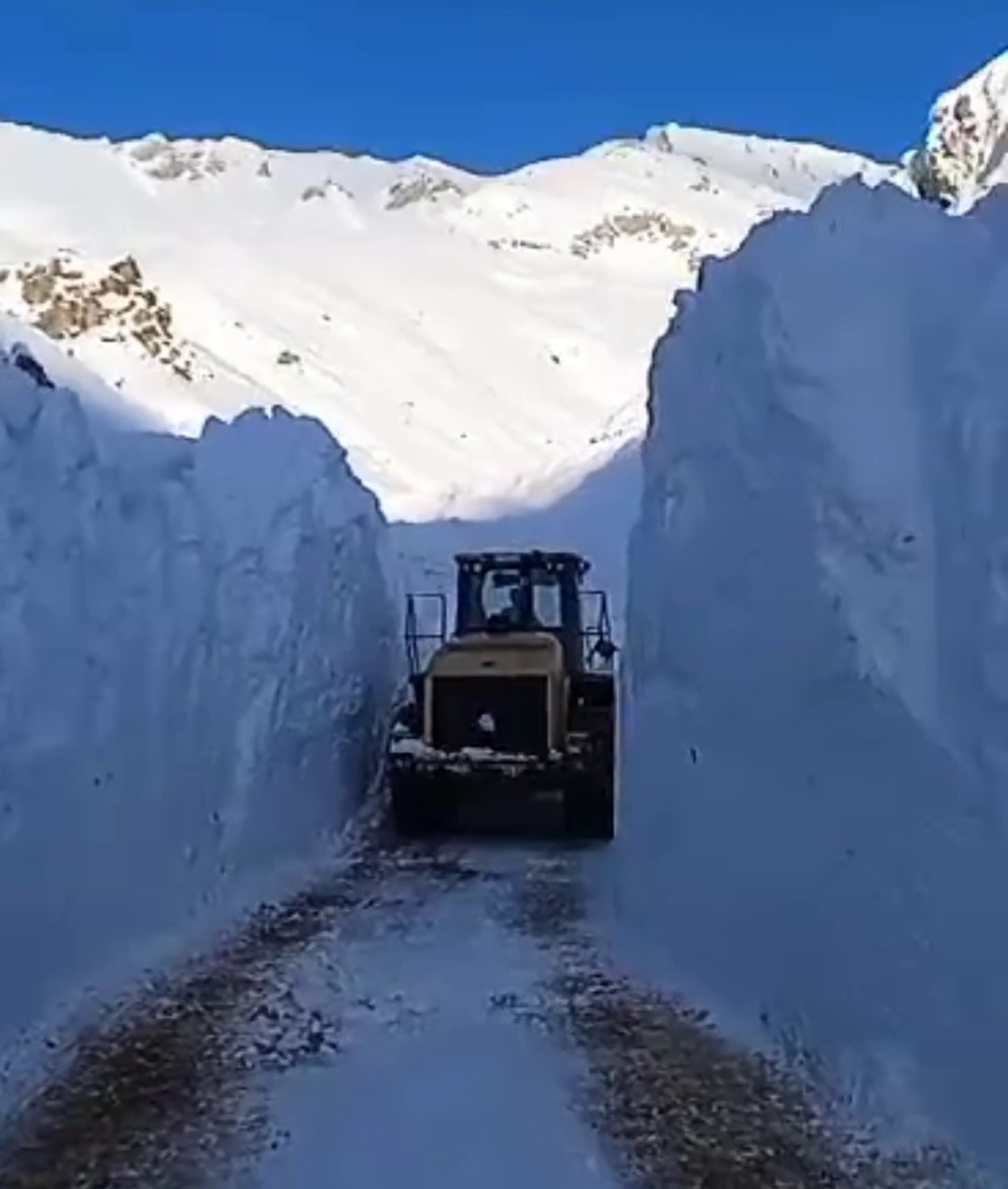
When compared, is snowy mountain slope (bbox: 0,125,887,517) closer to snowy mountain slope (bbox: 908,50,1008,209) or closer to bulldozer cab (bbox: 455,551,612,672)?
snowy mountain slope (bbox: 908,50,1008,209)

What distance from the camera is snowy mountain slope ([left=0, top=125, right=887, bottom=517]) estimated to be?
119 feet

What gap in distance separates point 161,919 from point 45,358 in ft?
68.5

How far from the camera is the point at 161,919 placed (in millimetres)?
10188

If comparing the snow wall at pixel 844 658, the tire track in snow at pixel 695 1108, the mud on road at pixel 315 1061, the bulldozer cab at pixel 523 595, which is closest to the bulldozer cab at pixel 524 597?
the bulldozer cab at pixel 523 595

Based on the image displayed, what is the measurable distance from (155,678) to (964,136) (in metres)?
23.2

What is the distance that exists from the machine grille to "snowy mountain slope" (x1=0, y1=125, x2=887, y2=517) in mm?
17118

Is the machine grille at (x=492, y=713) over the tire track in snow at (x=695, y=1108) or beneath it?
over

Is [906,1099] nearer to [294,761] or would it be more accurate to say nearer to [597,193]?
[294,761]

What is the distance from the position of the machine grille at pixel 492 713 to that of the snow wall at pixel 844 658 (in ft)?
12.2

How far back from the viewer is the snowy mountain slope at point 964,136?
28.2m

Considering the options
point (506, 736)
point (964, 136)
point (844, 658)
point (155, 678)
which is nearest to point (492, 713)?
point (506, 736)

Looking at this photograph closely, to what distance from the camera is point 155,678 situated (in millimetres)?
10930

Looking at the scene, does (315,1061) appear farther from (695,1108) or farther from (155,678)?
(155,678)

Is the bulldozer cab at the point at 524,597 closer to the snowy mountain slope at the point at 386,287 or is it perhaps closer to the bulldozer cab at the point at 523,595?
the bulldozer cab at the point at 523,595
